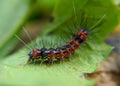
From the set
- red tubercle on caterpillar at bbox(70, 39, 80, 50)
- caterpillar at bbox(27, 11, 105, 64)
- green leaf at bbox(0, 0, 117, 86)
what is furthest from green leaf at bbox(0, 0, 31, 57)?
red tubercle on caterpillar at bbox(70, 39, 80, 50)

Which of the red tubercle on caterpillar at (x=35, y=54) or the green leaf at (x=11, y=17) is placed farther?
the green leaf at (x=11, y=17)

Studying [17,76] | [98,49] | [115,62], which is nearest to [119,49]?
[115,62]

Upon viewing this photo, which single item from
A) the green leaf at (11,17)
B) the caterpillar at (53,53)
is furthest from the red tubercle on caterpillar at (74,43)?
the green leaf at (11,17)

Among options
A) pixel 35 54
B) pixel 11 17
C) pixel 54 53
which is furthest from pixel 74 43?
pixel 11 17

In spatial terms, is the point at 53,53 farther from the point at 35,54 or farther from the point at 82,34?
the point at 82,34

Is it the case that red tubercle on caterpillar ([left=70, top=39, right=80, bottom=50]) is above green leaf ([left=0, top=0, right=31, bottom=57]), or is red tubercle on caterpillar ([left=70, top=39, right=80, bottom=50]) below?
below

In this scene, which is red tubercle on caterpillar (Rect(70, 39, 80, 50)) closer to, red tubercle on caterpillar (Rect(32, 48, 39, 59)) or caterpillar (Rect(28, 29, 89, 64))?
caterpillar (Rect(28, 29, 89, 64))

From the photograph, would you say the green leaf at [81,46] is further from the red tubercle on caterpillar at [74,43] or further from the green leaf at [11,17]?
the green leaf at [11,17]

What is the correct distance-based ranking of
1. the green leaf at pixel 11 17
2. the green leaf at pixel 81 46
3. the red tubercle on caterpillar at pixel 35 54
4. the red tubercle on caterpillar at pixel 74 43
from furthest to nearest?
1. the green leaf at pixel 11 17
2. the red tubercle on caterpillar at pixel 74 43
3. the red tubercle on caterpillar at pixel 35 54
4. the green leaf at pixel 81 46
